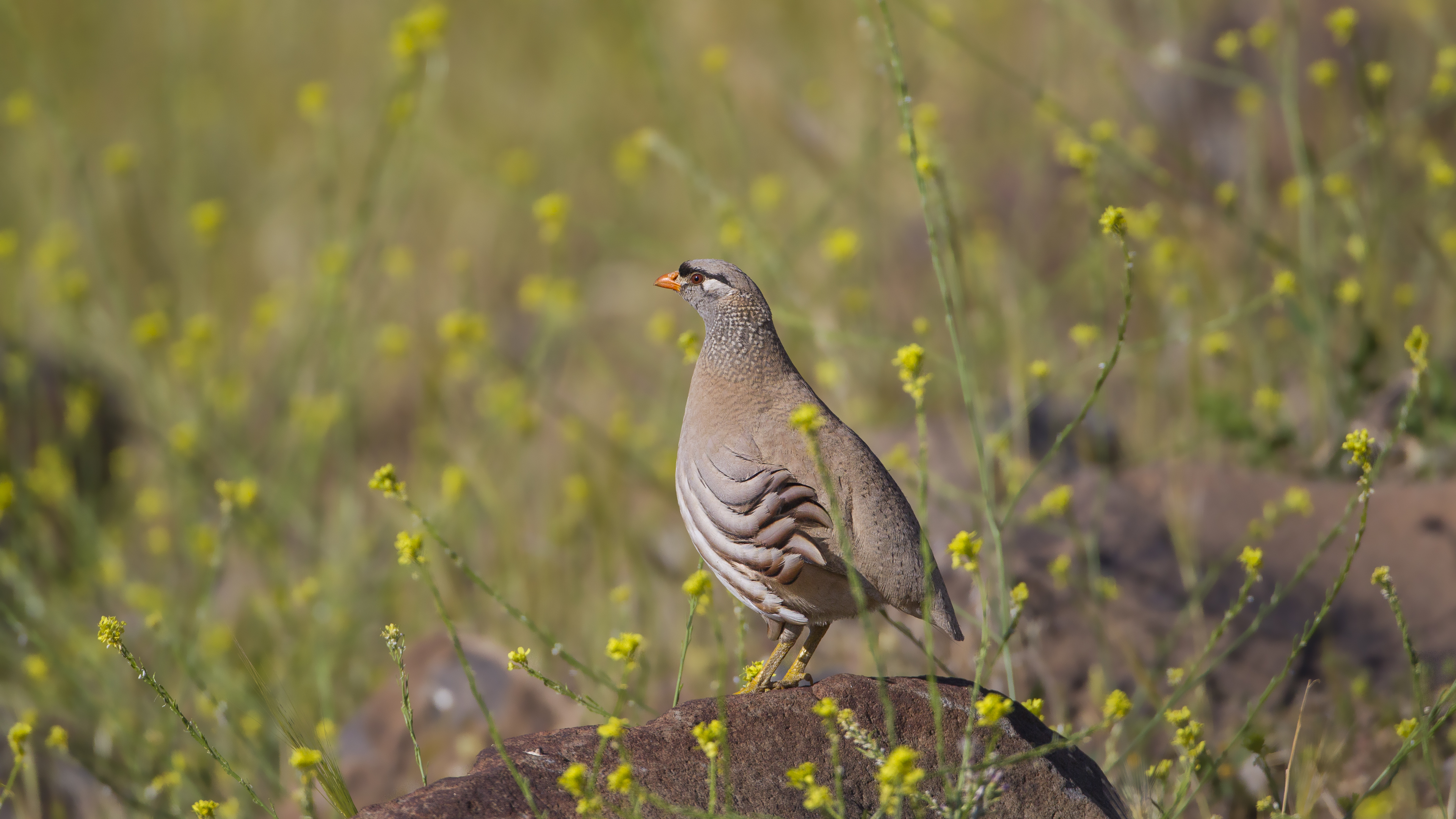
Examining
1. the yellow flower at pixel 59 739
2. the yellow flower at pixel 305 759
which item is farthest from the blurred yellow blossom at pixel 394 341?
the yellow flower at pixel 305 759

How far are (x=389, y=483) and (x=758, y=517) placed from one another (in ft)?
3.10

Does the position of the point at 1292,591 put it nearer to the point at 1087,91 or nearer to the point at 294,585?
the point at 294,585

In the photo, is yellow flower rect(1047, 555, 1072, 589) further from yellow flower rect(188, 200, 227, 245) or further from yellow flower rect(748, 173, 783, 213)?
yellow flower rect(188, 200, 227, 245)

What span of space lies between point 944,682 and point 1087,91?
24.6 feet

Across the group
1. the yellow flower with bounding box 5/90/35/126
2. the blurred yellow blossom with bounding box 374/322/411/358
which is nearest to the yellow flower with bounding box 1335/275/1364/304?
the blurred yellow blossom with bounding box 374/322/411/358

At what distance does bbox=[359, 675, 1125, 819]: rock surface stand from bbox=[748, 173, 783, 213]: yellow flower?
4.50m

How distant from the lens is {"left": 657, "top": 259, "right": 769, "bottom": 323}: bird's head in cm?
329

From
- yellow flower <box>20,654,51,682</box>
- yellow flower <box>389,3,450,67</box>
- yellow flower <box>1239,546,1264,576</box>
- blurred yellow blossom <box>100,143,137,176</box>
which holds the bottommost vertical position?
yellow flower <box>1239,546,1264,576</box>

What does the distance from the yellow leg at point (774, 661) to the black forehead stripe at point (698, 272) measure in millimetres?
982

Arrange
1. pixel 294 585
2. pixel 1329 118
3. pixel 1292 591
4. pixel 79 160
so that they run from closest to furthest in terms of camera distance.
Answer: pixel 1292 591
pixel 79 160
pixel 294 585
pixel 1329 118

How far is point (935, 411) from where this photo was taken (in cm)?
677

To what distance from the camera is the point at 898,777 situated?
229 centimetres

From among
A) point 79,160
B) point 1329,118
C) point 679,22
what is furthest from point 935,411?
point 679,22

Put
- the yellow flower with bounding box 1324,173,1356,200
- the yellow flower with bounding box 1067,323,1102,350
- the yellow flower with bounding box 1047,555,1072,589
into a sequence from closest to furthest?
the yellow flower with bounding box 1047,555,1072,589 < the yellow flower with bounding box 1067,323,1102,350 < the yellow flower with bounding box 1324,173,1356,200
